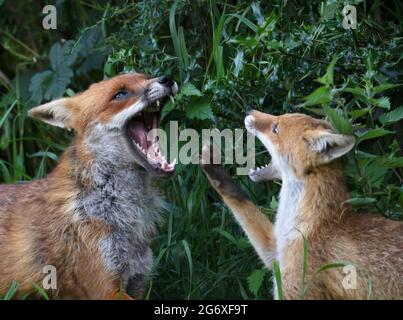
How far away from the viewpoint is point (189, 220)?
7656mm

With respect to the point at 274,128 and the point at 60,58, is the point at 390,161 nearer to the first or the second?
the point at 274,128

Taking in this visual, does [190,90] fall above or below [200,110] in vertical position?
above

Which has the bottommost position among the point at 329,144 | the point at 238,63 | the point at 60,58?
the point at 329,144

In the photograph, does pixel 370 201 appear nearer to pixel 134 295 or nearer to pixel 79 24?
pixel 134 295

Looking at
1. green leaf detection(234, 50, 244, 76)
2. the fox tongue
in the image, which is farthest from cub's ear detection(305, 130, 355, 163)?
the fox tongue

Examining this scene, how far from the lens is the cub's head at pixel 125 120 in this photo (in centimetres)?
665

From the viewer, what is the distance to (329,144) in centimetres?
620

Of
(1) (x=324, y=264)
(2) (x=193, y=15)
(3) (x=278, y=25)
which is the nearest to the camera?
(1) (x=324, y=264)

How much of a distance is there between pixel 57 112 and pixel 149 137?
78 cm

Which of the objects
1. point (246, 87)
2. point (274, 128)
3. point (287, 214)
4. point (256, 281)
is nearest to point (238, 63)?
point (246, 87)

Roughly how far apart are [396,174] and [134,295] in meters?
2.51
